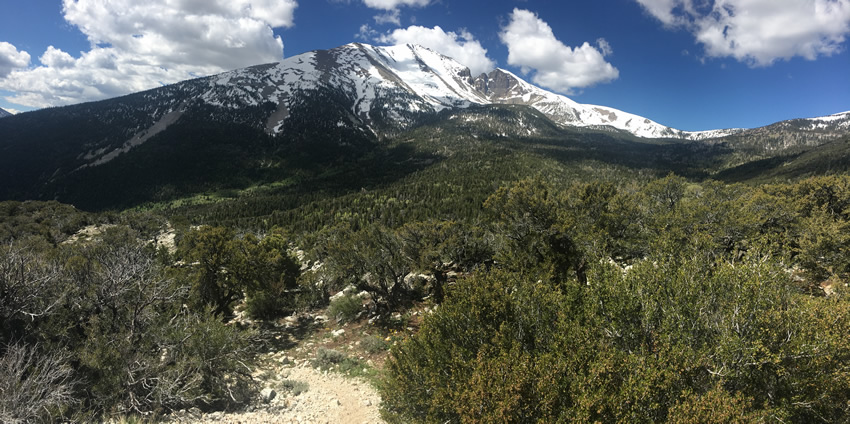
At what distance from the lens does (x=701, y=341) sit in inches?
420

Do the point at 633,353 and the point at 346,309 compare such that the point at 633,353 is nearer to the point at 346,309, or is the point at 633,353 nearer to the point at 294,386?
the point at 294,386

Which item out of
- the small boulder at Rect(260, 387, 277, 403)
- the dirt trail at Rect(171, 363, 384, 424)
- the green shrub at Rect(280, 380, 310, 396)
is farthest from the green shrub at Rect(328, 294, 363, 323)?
the small boulder at Rect(260, 387, 277, 403)

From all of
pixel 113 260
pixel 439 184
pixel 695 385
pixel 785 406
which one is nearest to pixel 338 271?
pixel 113 260

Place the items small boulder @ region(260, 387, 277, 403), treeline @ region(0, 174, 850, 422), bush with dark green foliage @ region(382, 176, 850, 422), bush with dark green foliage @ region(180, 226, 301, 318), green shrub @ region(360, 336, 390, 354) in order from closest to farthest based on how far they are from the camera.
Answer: bush with dark green foliage @ region(382, 176, 850, 422), treeline @ region(0, 174, 850, 422), small boulder @ region(260, 387, 277, 403), green shrub @ region(360, 336, 390, 354), bush with dark green foliage @ region(180, 226, 301, 318)

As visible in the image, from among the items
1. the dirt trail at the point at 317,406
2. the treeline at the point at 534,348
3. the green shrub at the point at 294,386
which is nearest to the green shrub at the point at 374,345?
the dirt trail at the point at 317,406

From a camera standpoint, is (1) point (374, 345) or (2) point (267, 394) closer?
(2) point (267, 394)

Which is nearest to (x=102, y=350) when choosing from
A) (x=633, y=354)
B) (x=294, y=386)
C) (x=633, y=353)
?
(x=294, y=386)

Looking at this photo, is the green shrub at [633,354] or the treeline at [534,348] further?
the treeline at [534,348]

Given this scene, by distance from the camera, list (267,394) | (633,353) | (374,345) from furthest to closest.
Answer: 1. (374,345)
2. (267,394)
3. (633,353)

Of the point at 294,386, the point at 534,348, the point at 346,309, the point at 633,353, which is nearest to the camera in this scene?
the point at 633,353

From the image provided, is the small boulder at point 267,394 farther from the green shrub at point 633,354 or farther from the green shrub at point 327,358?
the green shrub at point 633,354

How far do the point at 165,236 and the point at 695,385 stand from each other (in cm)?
12302

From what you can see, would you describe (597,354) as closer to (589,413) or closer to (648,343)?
(589,413)

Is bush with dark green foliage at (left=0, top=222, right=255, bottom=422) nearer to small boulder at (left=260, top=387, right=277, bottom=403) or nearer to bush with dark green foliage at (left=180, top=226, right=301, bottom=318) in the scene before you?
small boulder at (left=260, top=387, right=277, bottom=403)
